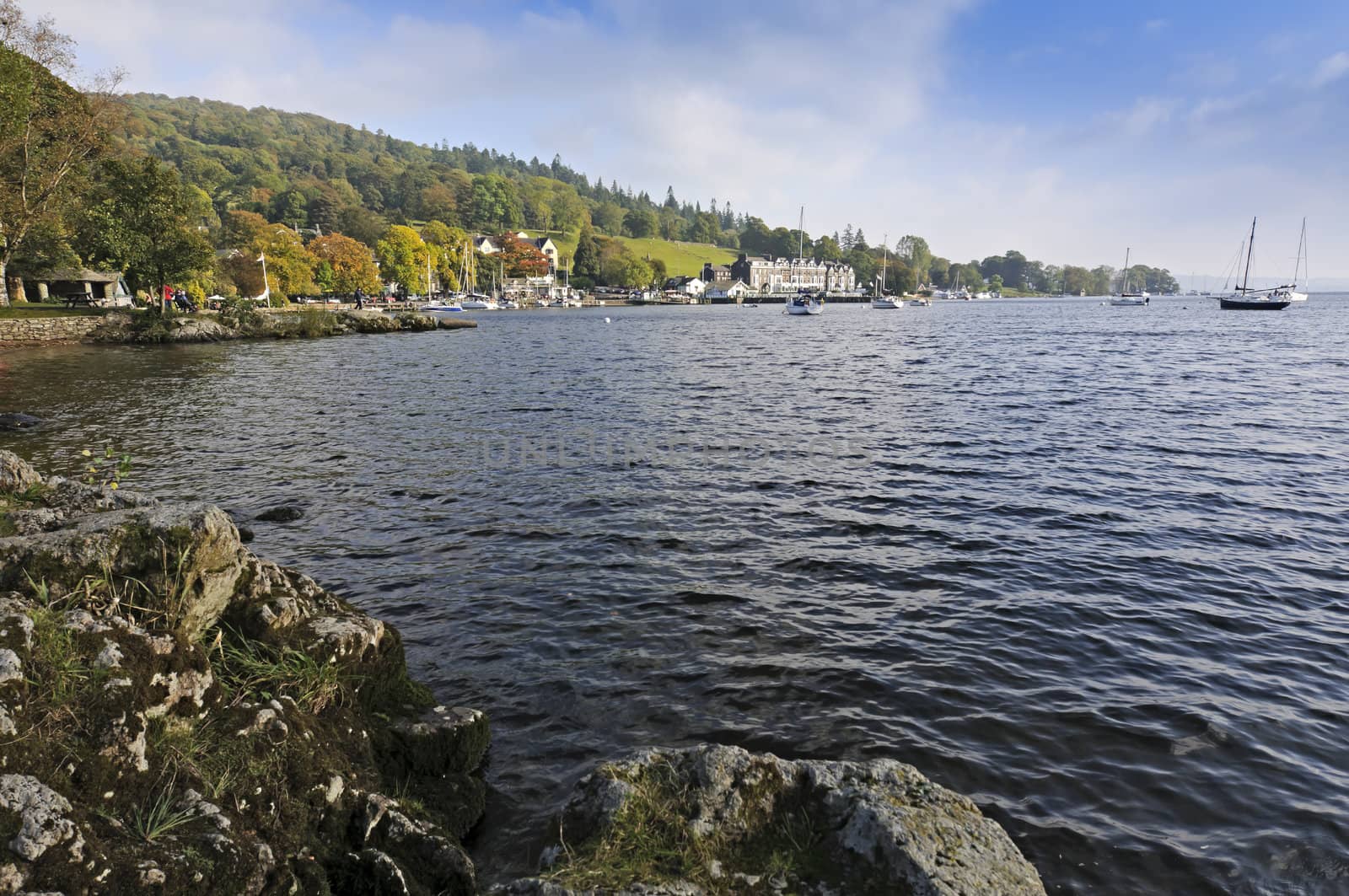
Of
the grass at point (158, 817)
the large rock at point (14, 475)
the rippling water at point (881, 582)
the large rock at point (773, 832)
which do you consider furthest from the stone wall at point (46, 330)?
the large rock at point (773, 832)

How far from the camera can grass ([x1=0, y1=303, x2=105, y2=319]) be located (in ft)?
164

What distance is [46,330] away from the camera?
165 feet

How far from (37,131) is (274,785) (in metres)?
67.0

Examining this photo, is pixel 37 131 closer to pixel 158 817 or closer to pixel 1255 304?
pixel 158 817

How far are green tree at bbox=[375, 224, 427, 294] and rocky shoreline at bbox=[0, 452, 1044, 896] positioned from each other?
497ft

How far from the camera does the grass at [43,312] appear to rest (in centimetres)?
5006

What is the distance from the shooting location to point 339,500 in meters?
15.4

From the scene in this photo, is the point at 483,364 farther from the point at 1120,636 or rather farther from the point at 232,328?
the point at 1120,636

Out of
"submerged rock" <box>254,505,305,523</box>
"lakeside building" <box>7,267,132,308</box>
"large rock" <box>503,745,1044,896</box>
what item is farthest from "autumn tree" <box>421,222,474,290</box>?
"large rock" <box>503,745,1044,896</box>

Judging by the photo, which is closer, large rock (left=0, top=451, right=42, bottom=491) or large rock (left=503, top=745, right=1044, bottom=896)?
large rock (left=503, top=745, right=1044, bottom=896)

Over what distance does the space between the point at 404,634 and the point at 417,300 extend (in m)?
154

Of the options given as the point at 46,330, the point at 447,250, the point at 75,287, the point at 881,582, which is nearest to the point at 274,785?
the point at 881,582

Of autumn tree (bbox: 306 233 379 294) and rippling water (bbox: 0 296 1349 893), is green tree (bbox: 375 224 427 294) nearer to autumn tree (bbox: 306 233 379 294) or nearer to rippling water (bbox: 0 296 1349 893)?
autumn tree (bbox: 306 233 379 294)

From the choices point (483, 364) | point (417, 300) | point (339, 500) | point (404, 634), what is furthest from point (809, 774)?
point (417, 300)
